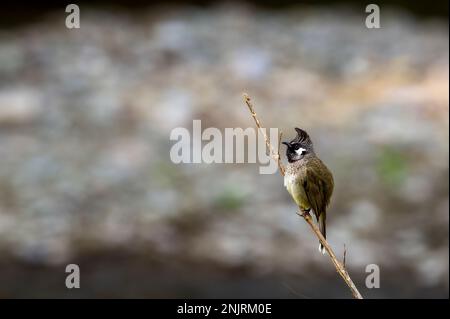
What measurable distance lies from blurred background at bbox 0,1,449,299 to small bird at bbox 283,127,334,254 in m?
1.16

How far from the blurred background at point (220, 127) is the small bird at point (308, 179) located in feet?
3.81

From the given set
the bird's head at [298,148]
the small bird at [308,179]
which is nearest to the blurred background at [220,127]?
the small bird at [308,179]

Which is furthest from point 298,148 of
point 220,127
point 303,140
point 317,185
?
point 220,127

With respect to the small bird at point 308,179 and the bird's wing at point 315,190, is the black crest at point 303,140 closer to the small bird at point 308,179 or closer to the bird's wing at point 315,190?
the small bird at point 308,179

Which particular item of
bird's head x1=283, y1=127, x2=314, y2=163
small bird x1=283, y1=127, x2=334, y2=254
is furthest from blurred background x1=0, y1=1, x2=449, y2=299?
bird's head x1=283, y1=127, x2=314, y2=163

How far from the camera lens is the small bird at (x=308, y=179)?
12.5ft

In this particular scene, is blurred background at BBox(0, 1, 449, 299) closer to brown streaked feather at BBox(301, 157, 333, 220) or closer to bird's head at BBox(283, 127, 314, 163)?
brown streaked feather at BBox(301, 157, 333, 220)

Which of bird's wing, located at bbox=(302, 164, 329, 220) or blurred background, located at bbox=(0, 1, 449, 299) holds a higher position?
blurred background, located at bbox=(0, 1, 449, 299)

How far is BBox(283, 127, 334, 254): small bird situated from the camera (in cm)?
382

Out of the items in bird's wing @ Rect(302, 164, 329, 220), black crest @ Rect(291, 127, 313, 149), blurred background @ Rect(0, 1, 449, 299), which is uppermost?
blurred background @ Rect(0, 1, 449, 299)

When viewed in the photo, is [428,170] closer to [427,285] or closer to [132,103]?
[427,285]

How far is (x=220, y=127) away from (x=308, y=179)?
5.83 m

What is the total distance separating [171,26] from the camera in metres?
12.0

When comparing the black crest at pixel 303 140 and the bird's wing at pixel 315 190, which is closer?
the black crest at pixel 303 140
